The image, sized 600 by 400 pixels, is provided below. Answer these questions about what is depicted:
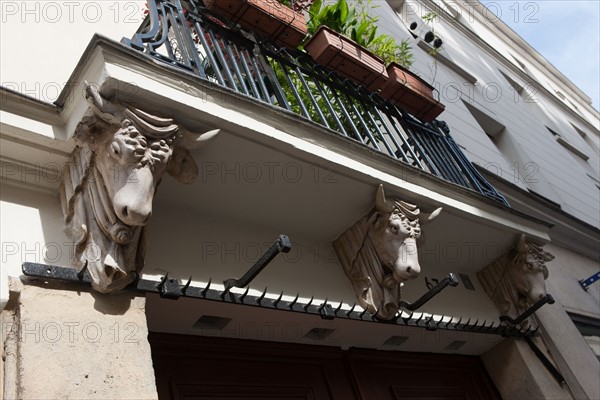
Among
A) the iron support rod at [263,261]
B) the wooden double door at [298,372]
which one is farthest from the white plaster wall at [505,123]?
the iron support rod at [263,261]

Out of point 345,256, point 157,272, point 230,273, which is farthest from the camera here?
point 345,256

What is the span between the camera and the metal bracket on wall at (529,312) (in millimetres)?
4125

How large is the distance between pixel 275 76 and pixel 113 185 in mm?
1617

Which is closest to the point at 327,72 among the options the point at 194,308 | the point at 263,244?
the point at 263,244

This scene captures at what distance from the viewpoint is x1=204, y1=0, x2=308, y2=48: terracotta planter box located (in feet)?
11.6

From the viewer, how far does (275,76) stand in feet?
12.0

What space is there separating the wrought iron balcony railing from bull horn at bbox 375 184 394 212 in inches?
9.8

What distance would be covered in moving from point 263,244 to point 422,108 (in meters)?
2.11

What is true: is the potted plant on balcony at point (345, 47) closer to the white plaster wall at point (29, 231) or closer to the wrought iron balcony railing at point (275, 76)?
the wrought iron balcony railing at point (275, 76)

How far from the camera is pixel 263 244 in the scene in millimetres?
3271

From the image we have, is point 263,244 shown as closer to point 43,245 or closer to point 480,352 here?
point 43,245

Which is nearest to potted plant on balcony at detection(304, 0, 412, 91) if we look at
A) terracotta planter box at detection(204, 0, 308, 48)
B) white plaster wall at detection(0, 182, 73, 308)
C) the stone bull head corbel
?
terracotta planter box at detection(204, 0, 308, 48)

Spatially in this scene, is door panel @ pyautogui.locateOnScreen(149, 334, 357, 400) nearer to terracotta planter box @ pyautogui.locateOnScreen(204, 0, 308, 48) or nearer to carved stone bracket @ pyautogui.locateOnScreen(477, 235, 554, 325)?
carved stone bracket @ pyautogui.locateOnScreen(477, 235, 554, 325)

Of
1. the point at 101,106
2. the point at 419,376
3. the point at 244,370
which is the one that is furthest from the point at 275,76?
the point at 419,376
